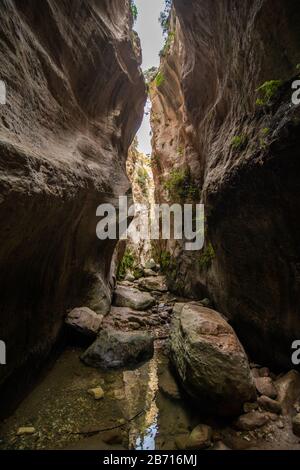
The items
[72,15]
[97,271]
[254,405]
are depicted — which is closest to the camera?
[254,405]

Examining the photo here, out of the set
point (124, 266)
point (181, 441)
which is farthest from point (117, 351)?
point (124, 266)

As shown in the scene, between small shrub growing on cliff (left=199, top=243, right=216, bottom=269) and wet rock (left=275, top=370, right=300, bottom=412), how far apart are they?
3.68m

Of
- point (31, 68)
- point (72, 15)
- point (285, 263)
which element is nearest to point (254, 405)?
point (285, 263)

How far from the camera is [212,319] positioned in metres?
4.94

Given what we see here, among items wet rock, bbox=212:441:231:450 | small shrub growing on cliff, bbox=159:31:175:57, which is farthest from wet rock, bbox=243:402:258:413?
small shrub growing on cliff, bbox=159:31:175:57

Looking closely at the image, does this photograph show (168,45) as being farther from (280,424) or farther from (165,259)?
(280,424)

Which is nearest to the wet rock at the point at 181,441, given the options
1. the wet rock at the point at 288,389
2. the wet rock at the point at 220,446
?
the wet rock at the point at 220,446

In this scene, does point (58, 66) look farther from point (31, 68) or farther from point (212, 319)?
point (212, 319)

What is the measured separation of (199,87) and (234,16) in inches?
131

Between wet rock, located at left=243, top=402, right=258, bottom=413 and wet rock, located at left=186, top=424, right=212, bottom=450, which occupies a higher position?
wet rock, located at left=243, top=402, right=258, bottom=413

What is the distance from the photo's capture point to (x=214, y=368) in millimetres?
3797

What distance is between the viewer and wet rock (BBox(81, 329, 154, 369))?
5379mm

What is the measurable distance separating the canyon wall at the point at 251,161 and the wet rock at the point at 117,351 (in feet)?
7.52

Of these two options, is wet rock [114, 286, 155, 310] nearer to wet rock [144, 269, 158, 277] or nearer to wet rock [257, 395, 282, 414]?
wet rock [144, 269, 158, 277]
